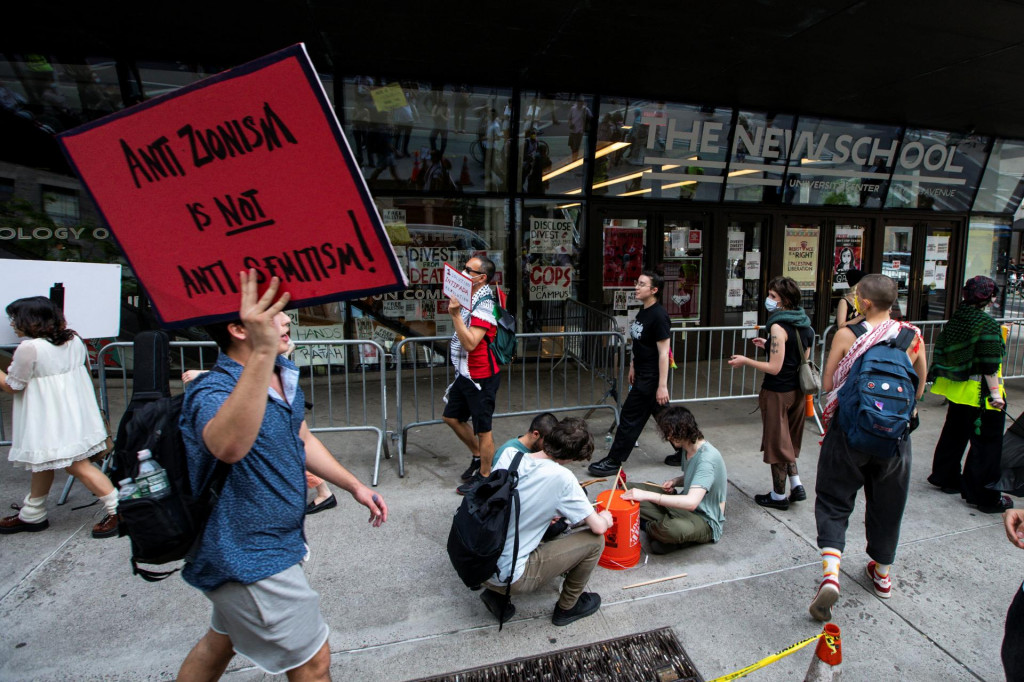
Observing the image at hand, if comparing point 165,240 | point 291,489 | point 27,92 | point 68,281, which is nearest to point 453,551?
point 291,489

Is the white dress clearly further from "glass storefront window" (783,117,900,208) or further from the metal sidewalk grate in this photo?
"glass storefront window" (783,117,900,208)

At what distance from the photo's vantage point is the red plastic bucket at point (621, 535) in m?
3.47

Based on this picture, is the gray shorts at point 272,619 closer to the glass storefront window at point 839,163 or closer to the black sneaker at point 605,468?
the black sneaker at point 605,468

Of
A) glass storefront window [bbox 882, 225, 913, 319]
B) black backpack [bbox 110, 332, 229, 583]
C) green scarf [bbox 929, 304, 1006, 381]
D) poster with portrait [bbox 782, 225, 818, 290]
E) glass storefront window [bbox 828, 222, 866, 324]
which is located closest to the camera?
black backpack [bbox 110, 332, 229, 583]

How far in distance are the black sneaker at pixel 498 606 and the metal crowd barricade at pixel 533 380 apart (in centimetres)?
202

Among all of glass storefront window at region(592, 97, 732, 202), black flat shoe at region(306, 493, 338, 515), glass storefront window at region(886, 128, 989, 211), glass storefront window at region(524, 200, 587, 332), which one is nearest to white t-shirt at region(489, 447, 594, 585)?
black flat shoe at region(306, 493, 338, 515)

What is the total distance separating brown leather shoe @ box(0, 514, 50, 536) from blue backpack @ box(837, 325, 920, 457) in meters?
5.24

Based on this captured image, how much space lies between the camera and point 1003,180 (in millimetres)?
10828

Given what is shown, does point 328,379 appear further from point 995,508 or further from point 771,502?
point 995,508

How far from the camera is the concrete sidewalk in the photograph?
2797 millimetres

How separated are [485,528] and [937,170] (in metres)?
11.5

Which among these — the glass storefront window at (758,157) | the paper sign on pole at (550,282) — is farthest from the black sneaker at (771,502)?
the glass storefront window at (758,157)

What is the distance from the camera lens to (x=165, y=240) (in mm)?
1750

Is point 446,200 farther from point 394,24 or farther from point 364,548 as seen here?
point 364,548
